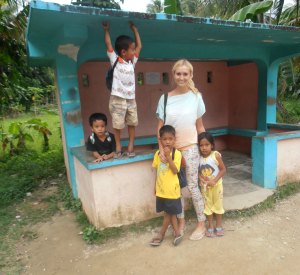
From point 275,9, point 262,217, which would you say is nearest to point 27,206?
point 262,217

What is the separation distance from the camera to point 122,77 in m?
2.88

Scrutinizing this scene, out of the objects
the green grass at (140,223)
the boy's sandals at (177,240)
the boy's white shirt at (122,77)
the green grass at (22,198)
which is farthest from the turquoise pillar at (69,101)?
the boy's sandals at (177,240)

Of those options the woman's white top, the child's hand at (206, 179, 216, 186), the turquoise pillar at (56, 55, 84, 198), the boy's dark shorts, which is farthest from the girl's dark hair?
the turquoise pillar at (56, 55, 84, 198)

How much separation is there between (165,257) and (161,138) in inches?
45.4

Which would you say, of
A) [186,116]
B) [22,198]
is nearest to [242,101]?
[186,116]

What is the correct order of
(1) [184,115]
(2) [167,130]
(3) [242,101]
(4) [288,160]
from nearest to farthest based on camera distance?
1. (2) [167,130]
2. (1) [184,115]
3. (4) [288,160]
4. (3) [242,101]

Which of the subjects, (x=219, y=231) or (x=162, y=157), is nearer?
(x=162, y=157)

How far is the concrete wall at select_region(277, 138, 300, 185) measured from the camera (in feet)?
13.8

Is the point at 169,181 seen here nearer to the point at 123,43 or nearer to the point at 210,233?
the point at 210,233

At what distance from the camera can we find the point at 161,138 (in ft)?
8.68

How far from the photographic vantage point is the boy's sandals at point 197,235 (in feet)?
9.63

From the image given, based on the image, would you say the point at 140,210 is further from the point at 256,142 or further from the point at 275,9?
the point at 275,9

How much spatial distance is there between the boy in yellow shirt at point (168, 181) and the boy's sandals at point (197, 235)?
0.14 metres

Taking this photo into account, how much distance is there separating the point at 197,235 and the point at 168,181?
2.37ft
